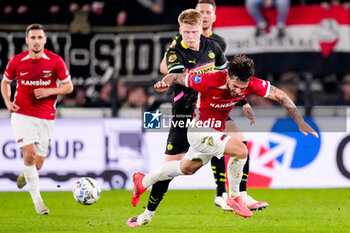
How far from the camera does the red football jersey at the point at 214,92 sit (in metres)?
8.23

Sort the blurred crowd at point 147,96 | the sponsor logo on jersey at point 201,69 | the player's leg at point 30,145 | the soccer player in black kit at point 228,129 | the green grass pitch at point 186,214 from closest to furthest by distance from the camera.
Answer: the green grass pitch at point 186,214
the sponsor logo on jersey at point 201,69
the soccer player in black kit at point 228,129
the player's leg at point 30,145
the blurred crowd at point 147,96

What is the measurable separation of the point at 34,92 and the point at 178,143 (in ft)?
7.88

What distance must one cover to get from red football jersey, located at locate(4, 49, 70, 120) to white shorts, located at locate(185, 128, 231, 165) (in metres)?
2.88

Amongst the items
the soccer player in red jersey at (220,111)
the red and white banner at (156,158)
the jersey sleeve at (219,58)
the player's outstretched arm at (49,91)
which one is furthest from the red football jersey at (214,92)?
the red and white banner at (156,158)

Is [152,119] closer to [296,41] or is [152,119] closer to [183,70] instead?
[183,70]

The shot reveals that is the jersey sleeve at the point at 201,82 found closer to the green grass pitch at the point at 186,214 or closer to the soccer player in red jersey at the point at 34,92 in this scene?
the green grass pitch at the point at 186,214

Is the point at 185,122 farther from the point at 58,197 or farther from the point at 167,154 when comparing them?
the point at 58,197

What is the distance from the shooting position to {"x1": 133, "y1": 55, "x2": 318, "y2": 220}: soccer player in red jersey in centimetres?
807

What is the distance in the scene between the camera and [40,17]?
50.3ft

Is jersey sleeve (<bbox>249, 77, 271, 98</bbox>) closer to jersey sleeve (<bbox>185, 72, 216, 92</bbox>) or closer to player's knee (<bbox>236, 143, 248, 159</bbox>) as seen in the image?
jersey sleeve (<bbox>185, 72, 216, 92</bbox>)

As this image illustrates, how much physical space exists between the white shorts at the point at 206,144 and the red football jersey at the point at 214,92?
259 mm

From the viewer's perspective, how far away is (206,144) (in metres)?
8.27

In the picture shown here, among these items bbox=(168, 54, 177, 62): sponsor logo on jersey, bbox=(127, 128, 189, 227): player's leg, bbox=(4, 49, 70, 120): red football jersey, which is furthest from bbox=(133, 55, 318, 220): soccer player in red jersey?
bbox=(4, 49, 70, 120): red football jersey

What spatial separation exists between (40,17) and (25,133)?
5.38 m
